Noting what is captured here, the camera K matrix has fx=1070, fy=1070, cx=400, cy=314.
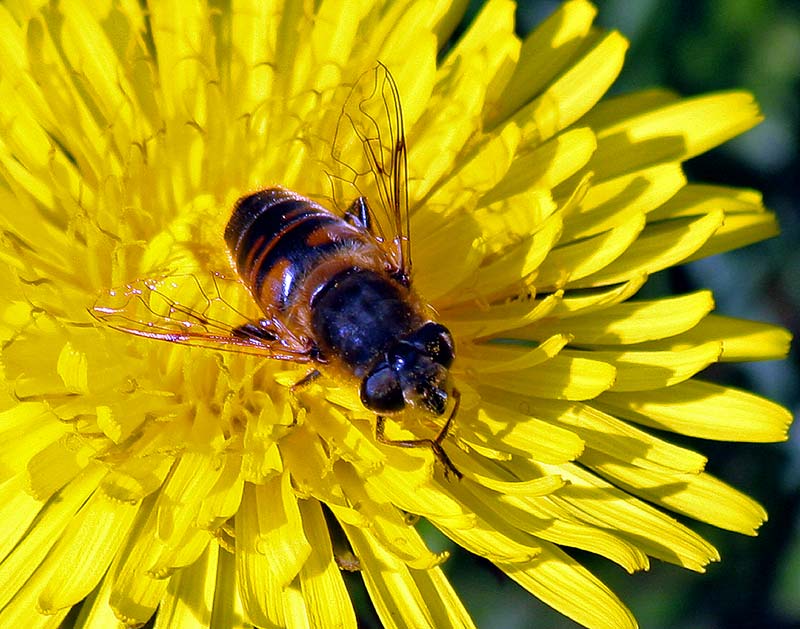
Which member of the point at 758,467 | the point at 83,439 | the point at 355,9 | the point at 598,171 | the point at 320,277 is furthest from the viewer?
the point at 758,467

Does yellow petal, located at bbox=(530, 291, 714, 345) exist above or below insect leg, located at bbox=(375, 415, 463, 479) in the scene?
below

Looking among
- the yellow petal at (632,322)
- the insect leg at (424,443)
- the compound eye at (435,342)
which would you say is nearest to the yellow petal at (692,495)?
the yellow petal at (632,322)

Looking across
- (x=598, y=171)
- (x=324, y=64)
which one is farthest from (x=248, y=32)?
(x=598, y=171)

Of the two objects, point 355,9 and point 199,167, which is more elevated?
point 355,9

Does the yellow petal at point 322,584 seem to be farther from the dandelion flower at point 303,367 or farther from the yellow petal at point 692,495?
the yellow petal at point 692,495

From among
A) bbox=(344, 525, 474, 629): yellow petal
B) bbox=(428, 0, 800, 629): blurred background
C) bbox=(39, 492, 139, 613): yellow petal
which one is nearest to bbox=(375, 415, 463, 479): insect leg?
bbox=(344, 525, 474, 629): yellow petal

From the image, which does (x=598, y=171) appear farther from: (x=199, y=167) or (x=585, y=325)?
(x=199, y=167)

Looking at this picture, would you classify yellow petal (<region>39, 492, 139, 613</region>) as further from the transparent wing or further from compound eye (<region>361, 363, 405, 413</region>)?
compound eye (<region>361, 363, 405, 413</region>)
